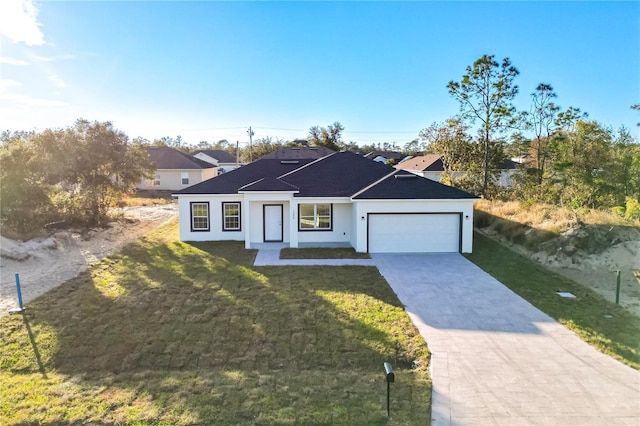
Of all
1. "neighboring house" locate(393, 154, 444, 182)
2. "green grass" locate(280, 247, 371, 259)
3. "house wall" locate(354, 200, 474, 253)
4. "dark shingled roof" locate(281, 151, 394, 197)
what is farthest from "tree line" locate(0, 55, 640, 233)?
"green grass" locate(280, 247, 371, 259)

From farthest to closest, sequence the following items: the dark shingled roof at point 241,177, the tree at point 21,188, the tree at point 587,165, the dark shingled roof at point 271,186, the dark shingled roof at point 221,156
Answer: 1. the dark shingled roof at point 221,156
2. the tree at point 587,165
3. the dark shingled roof at point 241,177
4. the dark shingled roof at point 271,186
5. the tree at point 21,188

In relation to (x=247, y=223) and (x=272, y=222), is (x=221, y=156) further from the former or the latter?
(x=247, y=223)

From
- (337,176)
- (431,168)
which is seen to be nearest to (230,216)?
(337,176)

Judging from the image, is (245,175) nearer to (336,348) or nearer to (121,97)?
(121,97)

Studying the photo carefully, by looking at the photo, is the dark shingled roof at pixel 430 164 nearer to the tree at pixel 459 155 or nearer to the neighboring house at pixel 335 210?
the tree at pixel 459 155

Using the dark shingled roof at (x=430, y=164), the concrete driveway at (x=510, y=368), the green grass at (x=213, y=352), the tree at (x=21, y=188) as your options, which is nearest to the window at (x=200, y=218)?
the green grass at (x=213, y=352)

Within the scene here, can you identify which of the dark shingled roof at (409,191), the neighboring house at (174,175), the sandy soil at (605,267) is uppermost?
the neighboring house at (174,175)
